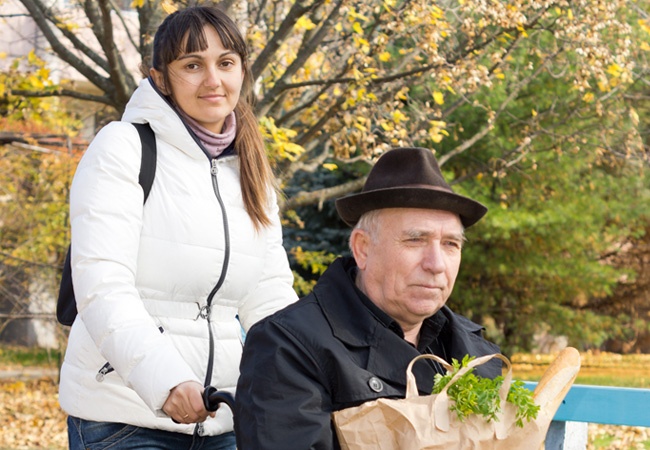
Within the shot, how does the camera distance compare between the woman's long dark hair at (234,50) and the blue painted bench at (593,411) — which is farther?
the blue painted bench at (593,411)

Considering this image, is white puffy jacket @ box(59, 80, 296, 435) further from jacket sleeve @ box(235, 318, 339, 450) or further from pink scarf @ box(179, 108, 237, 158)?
jacket sleeve @ box(235, 318, 339, 450)

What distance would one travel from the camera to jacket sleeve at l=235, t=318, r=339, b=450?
246cm

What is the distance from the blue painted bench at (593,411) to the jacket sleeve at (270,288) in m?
1.02

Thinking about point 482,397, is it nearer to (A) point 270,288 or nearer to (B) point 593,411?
(A) point 270,288

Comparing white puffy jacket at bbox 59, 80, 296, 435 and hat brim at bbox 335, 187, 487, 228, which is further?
hat brim at bbox 335, 187, 487, 228

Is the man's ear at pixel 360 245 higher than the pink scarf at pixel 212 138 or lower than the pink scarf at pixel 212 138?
lower

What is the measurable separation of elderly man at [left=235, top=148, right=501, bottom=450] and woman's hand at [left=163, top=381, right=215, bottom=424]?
0.11 m

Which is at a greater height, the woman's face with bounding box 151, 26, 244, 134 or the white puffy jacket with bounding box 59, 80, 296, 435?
the woman's face with bounding box 151, 26, 244, 134

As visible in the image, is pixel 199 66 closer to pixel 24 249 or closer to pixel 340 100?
pixel 340 100

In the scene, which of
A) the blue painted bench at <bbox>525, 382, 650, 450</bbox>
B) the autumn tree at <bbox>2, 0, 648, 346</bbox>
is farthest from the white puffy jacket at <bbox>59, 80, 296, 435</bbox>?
the autumn tree at <bbox>2, 0, 648, 346</bbox>

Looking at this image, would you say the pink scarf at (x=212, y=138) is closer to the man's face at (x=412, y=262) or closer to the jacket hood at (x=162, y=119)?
the jacket hood at (x=162, y=119)

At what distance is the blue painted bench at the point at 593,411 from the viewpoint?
3248 mm

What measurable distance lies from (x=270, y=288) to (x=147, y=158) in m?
0.63

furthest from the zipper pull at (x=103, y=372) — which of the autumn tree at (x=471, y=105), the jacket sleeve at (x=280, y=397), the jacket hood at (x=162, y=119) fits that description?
the autumn tree at (x=471, y=105)
